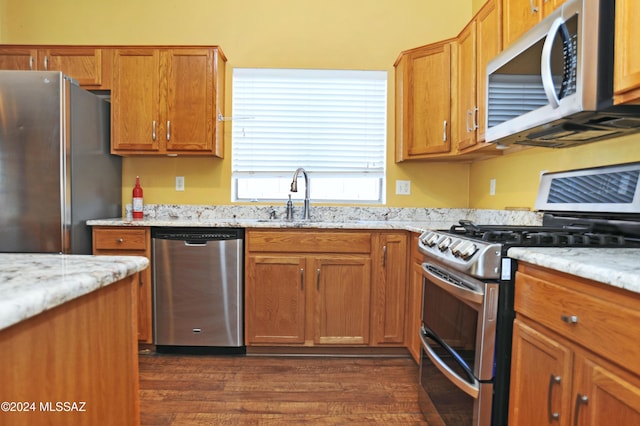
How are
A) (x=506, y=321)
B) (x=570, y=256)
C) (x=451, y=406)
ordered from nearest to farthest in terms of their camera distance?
1. (x=570, y=256)
2. (x=506, y=321)
3. (x=451, y=406)

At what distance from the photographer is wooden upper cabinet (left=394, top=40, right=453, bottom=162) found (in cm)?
255

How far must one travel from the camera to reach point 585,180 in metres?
1.70

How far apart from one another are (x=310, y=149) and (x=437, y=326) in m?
1.82

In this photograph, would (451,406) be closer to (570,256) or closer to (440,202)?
(570,256)

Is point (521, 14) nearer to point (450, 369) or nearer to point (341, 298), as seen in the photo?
point (450, 369)

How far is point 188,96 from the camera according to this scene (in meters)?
2.70

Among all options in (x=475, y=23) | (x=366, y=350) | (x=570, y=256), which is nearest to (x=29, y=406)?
(x=570, y=256)

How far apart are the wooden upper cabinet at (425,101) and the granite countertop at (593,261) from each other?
1.47 meters

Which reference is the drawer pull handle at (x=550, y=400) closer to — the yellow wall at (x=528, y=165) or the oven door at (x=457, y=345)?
the oven door at (x=457, y=345)

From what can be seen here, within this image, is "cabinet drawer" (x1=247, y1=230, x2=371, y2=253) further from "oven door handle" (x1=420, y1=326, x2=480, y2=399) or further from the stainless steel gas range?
"oven door handle" (x1=420, y1=326, x2=480, y2=399)

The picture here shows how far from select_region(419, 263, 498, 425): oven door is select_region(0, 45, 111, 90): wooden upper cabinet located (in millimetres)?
2577

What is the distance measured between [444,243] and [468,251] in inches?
9.4

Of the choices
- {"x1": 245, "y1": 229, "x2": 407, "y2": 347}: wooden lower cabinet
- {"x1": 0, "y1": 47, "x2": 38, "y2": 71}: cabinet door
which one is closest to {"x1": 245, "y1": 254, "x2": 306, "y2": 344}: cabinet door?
{"x1": 245, "y1": 229, "x2": 407, "y2": 347}: wooden lower cabinet

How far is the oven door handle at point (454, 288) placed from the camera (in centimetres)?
130
